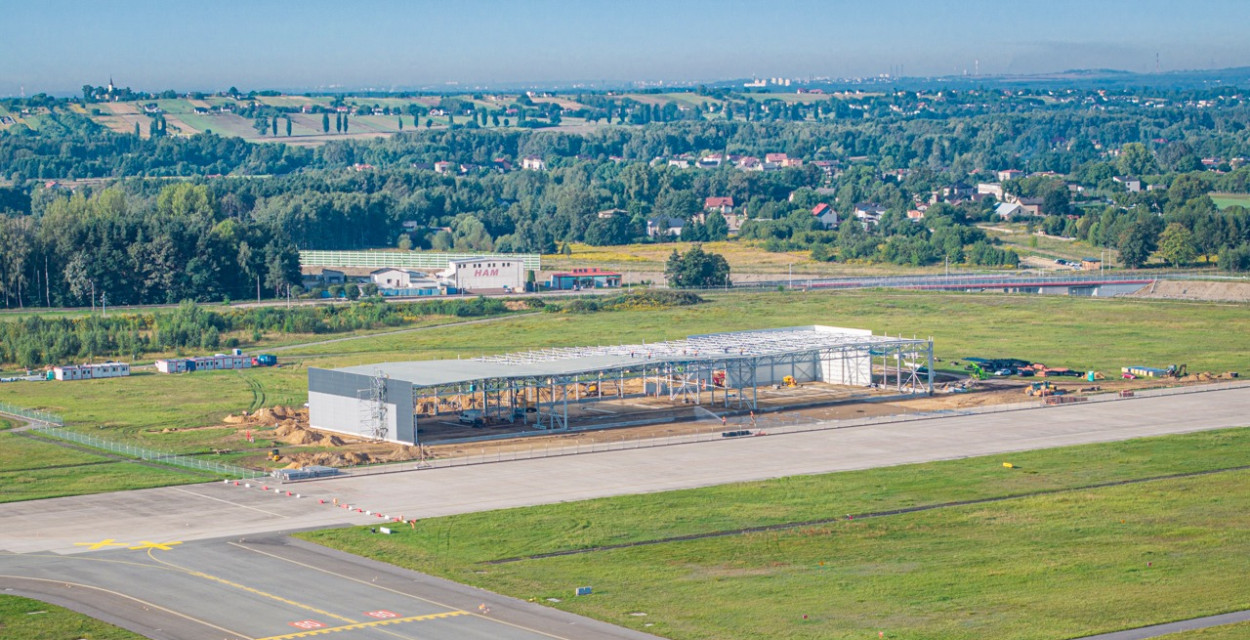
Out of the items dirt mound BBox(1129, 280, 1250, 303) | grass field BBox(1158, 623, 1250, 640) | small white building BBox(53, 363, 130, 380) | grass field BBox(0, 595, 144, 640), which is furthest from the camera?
dirt mound BBox(1129, 280, 1250, 303)

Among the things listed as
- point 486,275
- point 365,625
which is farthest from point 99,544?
point 486,275

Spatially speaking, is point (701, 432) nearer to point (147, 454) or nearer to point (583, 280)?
point (147, 454)

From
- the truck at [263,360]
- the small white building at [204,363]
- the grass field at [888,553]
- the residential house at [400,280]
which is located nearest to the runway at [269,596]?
the grass field at [888,553]

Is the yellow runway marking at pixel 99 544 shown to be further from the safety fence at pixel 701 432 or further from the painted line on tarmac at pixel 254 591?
the safety fence at pixel 701 432

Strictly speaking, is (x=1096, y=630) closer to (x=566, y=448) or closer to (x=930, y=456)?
(x=930, y=456)

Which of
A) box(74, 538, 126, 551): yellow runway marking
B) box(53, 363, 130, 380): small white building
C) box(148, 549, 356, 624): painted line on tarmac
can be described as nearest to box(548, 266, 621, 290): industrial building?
box(53, 363, 130, 380): small white building

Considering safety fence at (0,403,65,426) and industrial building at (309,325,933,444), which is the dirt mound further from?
safety fence at (0,403,65,426)

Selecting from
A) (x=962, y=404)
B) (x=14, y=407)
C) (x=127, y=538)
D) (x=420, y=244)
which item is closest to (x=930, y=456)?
(x=962, y=404)
